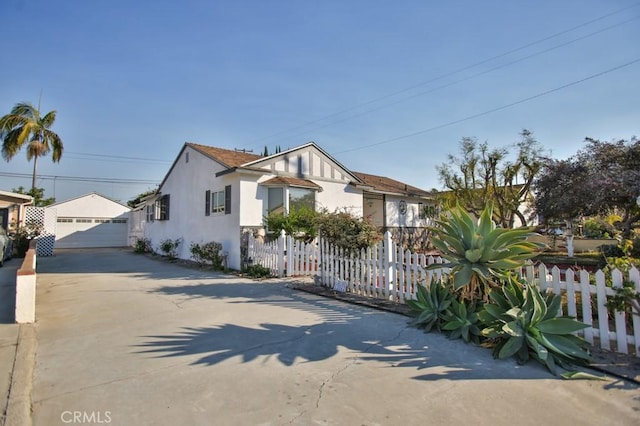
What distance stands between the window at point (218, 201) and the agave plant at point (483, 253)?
32.4 ft

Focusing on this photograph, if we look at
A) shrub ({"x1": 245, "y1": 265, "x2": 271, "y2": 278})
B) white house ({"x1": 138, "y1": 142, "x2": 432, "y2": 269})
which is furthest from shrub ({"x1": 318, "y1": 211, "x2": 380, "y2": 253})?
white house ({"x1": 138, "y1": 142, "x2": 432, "y2": 269})

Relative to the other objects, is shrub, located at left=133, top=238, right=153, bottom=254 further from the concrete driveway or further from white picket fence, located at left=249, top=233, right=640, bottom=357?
the concrete driveway

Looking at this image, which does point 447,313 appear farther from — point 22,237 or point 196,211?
point 22,237

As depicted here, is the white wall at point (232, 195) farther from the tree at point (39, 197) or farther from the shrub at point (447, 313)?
the tree at point (39, 197)

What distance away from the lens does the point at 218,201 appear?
14.0 m

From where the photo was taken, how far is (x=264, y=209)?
13.1 meters

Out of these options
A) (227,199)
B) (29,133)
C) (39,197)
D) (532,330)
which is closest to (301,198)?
(227,199)

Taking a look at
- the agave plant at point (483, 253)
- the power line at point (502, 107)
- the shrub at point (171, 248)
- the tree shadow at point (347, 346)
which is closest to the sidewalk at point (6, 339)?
the tree shadow at point (347, 346)

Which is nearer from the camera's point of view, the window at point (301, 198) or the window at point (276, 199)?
the window at point (276, 199)

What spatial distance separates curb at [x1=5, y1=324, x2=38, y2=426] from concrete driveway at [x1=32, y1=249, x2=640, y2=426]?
0.29 feet

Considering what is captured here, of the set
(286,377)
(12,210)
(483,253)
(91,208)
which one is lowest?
(286,377)

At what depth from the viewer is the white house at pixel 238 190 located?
12695mm

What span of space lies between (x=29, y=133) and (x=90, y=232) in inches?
339

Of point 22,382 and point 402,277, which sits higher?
point 402,277
